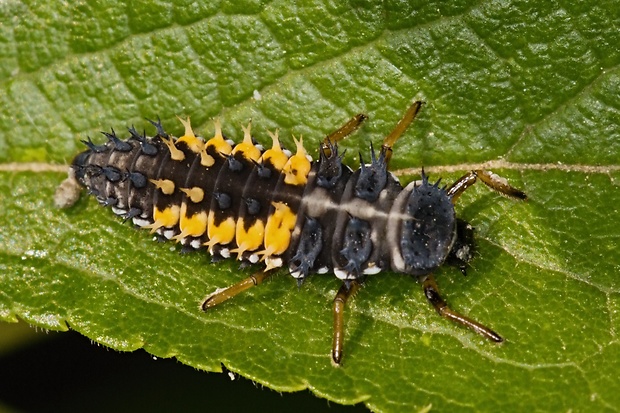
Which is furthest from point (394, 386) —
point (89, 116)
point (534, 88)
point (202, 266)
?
point (89, 116)

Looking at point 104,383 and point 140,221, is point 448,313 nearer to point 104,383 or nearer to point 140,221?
point 140,221

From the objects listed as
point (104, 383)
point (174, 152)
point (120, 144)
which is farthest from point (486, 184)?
point (104, 383)

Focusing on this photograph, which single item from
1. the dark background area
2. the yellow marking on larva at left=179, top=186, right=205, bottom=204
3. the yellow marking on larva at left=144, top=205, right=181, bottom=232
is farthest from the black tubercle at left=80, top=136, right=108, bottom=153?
the dark background area

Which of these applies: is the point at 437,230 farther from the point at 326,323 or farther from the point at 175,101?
the point at 175,101

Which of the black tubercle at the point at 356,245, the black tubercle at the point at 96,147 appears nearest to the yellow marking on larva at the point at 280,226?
the black tubercle at the point at 356,245

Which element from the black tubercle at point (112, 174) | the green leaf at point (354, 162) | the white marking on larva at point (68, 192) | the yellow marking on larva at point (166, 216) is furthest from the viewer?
the white marking on larva at point (68, 192)

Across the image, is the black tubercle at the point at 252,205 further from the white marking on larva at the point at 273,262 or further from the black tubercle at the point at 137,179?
the black tubercle at the point at 137,179
